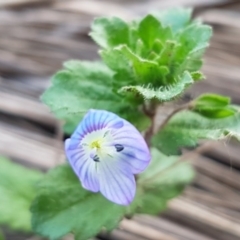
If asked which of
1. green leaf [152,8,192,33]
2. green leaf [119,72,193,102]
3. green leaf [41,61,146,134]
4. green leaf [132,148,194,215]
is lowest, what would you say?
green leaf [132,148,194,215]

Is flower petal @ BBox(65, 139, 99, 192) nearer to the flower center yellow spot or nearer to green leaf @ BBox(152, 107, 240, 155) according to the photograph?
the flower center yellow spot

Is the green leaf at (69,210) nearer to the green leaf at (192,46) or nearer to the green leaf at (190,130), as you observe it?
the green leaf at (190,130)

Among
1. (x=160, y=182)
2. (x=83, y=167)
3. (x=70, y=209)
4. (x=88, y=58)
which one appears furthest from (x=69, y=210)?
(x=88, y=58)

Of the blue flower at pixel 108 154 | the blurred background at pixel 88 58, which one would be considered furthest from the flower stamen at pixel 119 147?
the blurred background at pixel 88 58

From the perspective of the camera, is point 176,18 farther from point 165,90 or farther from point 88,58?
point 88,58

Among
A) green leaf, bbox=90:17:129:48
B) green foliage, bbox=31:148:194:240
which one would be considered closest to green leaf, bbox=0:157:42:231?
green foliage, bbox=31:148:194:240

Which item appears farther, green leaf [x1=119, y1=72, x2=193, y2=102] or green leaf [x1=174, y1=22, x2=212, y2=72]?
green leaf [x1=174, y1=22, x2=212, y2=72]
